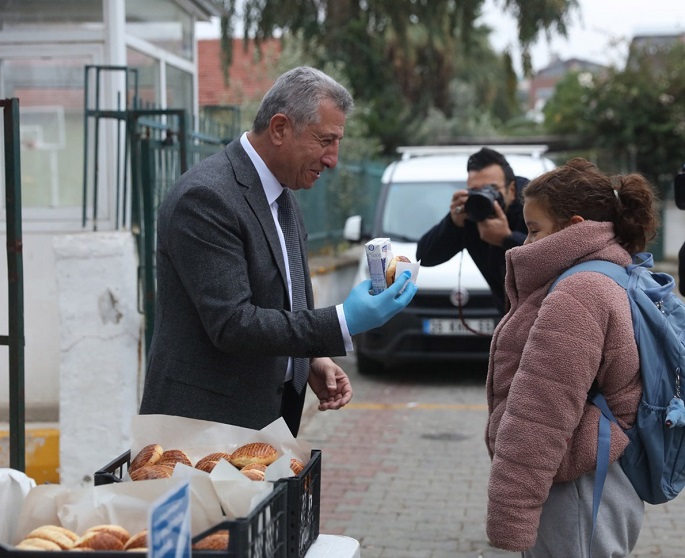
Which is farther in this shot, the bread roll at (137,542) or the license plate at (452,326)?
the license plate at (452,326)

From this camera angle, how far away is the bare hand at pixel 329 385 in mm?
3369

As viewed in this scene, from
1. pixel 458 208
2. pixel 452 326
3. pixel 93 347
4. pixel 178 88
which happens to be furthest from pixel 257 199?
pixel 452 326

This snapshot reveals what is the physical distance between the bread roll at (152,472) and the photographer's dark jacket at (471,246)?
2.80m

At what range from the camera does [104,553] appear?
6.38 ft

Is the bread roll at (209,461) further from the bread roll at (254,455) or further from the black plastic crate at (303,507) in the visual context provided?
the black plastic crate at (303,507)

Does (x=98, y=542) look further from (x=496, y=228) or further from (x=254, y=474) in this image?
(x=496, y=228)

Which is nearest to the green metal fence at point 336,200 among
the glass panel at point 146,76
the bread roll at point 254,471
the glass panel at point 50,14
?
the glass panel at point 146,76

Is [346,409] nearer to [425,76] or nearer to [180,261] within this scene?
[180,261]

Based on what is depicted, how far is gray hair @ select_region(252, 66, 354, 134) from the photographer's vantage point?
2986 mm

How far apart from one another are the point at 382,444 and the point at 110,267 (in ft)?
9.14

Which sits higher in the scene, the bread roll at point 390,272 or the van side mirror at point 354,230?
the bread roll at point 390,272

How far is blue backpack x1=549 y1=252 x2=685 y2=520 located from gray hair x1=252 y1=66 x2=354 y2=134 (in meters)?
0.83

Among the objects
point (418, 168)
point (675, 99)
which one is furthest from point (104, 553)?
point (675, 99)

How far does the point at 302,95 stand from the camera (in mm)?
2986
